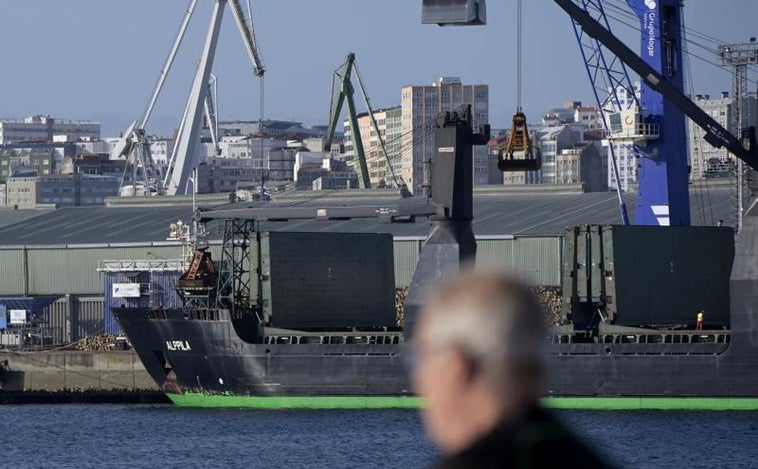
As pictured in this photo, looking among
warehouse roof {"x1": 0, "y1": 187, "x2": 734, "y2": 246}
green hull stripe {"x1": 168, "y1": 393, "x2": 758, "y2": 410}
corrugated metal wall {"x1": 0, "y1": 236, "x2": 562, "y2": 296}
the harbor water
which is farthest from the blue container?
the harbor water

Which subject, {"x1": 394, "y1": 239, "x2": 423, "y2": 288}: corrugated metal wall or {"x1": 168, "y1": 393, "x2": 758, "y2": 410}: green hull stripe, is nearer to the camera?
{"x1": 168, "y1": 393, "x2": 758, "y2": 410}: green hull stripe

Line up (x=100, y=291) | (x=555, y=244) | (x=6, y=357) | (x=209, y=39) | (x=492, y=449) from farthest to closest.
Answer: (x=209, y=39), (x=100, y=291), (x=555, y=244), (x=6, y=357), (x=492, y=449)

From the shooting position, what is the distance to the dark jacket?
2600 mm

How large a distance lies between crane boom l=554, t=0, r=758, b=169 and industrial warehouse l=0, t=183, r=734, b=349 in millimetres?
10553

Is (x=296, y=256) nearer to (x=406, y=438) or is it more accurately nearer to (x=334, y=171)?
(x=406, y=438)

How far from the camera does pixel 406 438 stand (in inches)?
1567

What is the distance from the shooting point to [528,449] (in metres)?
2.62

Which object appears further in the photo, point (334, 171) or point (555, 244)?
point (334, 171)

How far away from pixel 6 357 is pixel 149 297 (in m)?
5.65

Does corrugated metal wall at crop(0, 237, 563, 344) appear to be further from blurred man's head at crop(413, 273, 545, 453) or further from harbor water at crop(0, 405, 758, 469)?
blurred man's head at crop(413, 273, 545, 453)

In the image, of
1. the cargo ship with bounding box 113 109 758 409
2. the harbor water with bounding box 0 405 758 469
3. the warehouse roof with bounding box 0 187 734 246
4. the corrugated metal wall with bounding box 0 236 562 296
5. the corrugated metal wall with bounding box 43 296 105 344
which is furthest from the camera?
the warehouse roof with bounding box 0 187 734 246

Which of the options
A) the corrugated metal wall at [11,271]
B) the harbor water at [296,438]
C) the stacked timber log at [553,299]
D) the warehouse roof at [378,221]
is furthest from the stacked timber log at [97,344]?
the stacked timber log at [553,299]

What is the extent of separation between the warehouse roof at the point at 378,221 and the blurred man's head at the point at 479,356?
60.5 m

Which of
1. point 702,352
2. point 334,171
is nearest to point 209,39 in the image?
point 702,352
